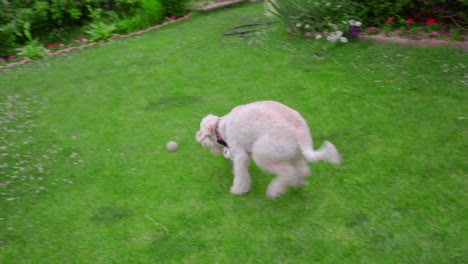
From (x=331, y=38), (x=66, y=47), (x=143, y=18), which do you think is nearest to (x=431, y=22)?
(x=331, y=38)

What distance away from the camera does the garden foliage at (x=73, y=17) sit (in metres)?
8.77

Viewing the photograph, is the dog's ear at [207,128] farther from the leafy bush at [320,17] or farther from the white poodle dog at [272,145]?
the leafy bush at [320,17]

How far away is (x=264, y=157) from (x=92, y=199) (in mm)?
1651

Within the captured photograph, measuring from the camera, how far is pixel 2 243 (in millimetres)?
3211

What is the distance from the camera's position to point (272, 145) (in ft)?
9.89

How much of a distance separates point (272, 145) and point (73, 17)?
7.94 m

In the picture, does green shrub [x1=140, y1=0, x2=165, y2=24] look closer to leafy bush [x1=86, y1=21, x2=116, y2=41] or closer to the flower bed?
the flower bed

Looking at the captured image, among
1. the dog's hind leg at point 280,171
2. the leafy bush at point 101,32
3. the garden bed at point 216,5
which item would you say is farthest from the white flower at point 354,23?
the leafy bush at point 101,32

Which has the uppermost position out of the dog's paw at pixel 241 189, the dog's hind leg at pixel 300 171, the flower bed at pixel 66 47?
the dog's hind leg at pixel 300 171

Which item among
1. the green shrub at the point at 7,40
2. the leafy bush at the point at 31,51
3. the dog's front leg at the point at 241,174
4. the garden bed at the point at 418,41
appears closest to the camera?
the dog's front leg at the point at 241,174

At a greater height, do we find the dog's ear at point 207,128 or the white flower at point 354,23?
the white flower at point 354,23

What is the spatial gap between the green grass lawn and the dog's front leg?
0.28 feet

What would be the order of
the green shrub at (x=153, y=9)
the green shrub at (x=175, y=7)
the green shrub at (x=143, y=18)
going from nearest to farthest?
the green shrub at (x=143, y=18) < the green shrub at (x=153, y=9) < the green shrub at (x=175, y=7)

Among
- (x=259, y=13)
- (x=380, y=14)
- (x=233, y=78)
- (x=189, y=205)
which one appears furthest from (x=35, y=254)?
(x=259, y=13)
